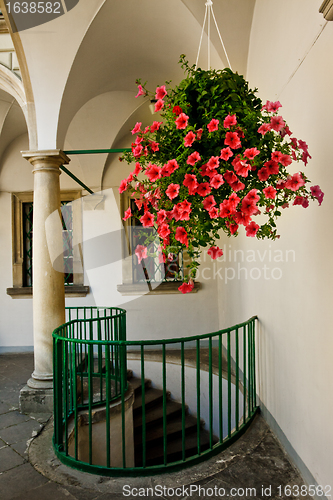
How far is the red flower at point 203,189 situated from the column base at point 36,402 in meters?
3.02

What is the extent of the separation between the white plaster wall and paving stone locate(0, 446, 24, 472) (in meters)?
2.07

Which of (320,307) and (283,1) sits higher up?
(283,1)

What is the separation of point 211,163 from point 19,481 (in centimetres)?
253

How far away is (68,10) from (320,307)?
11.7 ft

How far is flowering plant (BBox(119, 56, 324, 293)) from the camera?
5.15 ft

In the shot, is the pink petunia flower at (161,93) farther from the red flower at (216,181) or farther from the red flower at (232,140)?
the red flower at (216,181)

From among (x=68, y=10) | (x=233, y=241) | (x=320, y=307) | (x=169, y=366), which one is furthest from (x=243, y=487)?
(x=68, y=10)

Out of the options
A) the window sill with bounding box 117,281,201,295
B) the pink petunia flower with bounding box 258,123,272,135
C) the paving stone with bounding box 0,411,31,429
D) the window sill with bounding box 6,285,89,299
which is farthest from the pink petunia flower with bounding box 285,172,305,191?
the window sill with bounding box 6,285,89,299

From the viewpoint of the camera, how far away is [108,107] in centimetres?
583

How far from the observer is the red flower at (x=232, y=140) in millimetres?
1582

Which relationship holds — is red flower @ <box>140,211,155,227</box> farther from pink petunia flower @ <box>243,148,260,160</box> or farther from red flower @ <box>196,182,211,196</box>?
pink petunia flower @ <box>243,148,260,160</box>

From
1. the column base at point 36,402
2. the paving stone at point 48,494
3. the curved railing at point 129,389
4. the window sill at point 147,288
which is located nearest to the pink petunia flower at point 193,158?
the curved railing at point 129,389

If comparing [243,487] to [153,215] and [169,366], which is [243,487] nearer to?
[153,215]

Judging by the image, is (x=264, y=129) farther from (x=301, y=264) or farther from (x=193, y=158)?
(x=301, y=264)
